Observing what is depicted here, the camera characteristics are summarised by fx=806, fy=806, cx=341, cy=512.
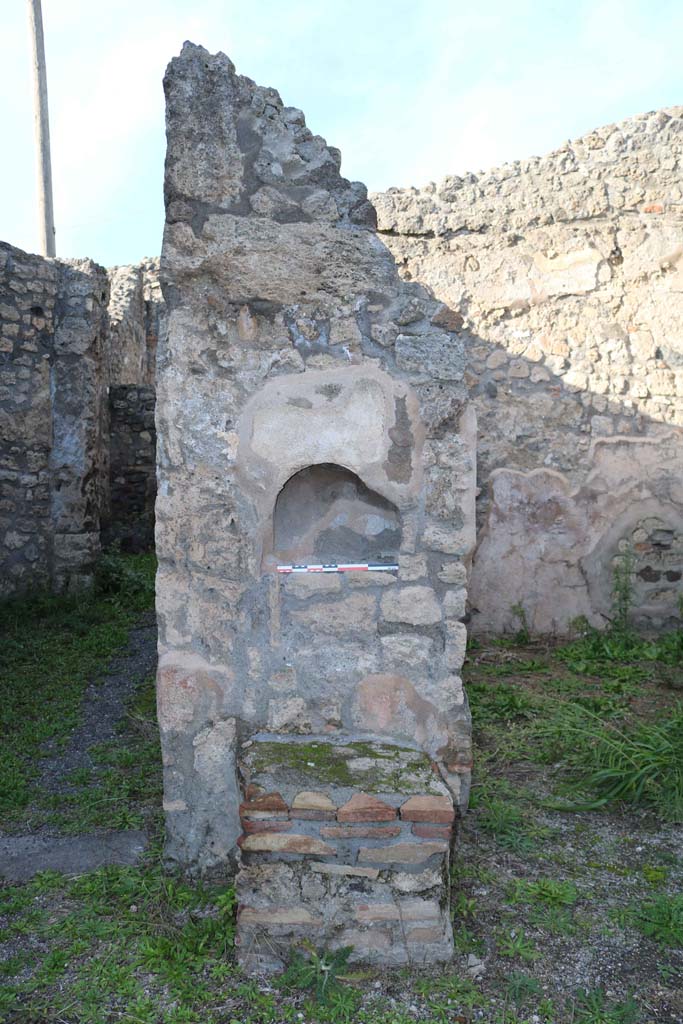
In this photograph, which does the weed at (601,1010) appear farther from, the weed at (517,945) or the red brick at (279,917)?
the red brick at (279,917)

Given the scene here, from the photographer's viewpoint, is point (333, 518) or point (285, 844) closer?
point (285, 844)

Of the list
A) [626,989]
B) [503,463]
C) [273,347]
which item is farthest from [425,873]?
[503,463]

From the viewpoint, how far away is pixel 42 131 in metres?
10.9

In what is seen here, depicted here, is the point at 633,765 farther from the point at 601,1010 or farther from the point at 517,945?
the point at 601,1010

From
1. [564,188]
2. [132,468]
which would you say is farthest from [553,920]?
[132,468]

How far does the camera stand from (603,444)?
18.2 feet

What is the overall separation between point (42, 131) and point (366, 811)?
37.0ft

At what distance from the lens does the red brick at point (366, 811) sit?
2.30 metres

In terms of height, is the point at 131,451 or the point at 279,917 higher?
the point at 131,451

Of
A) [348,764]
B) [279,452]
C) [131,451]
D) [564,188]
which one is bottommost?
[348,764]

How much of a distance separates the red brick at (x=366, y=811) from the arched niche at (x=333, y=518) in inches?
31.1

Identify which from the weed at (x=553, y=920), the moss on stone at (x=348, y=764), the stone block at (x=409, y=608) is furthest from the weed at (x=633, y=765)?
the stone block at (x=409, y=608)

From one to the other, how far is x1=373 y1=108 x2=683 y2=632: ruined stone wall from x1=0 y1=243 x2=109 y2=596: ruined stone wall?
322 centimetres

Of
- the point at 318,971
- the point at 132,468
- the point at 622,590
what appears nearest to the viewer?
the point at 318,971
